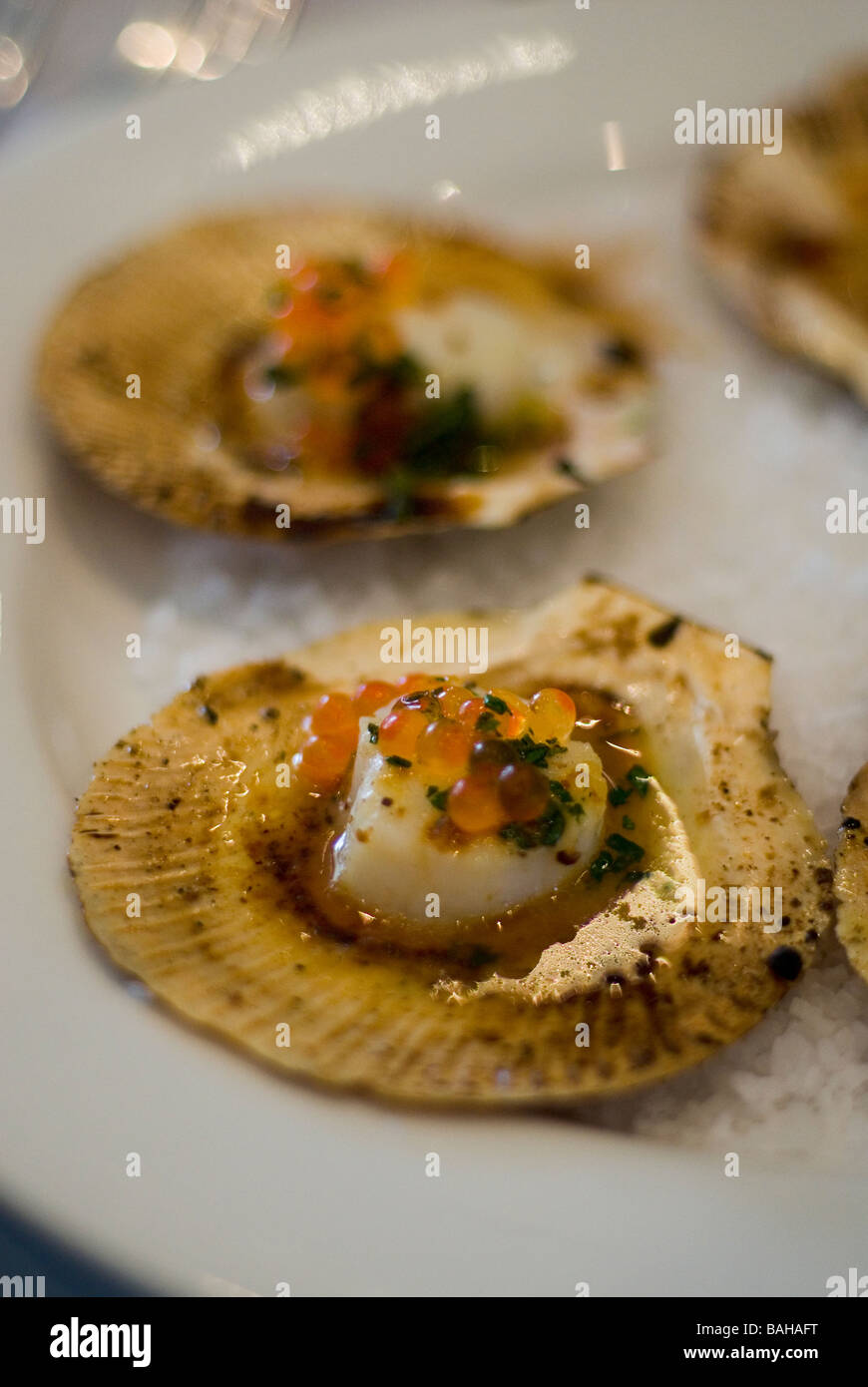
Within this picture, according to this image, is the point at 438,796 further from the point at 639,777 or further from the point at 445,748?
the point at 639,777

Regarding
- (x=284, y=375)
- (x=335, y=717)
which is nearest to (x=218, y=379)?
(x=284, y=375)

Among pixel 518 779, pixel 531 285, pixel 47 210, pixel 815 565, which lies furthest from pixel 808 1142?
pixel 47 210

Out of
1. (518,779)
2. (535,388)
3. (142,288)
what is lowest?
(518,779)

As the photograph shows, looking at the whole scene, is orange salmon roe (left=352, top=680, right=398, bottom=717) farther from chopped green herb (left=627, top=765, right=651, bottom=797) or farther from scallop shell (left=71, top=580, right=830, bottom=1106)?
chopped green herb (left=627, top=765, right=651, bottom=797)

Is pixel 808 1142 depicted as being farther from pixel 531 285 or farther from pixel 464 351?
pixel 531 285

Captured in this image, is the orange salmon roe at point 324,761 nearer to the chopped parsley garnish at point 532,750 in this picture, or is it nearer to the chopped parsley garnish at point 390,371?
the chopped parsley garnish at point 532,750

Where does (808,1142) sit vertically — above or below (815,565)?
below

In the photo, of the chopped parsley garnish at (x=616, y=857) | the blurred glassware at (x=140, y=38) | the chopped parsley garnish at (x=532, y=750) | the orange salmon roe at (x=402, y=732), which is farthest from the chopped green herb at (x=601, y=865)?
the blurred glassware at (x=140, y=38)
